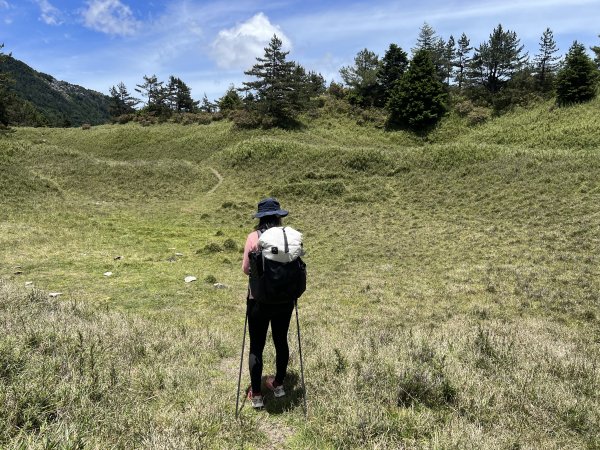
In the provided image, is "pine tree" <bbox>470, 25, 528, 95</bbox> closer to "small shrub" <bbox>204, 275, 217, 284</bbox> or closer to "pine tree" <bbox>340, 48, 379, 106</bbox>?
"pine tree" <bbox>340, 48, 379, 106</bbox>

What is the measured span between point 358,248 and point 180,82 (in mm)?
62350

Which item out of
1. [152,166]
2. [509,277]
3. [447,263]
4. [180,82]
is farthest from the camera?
[180,82]

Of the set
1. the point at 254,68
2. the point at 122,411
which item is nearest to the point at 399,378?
the point at 122,411

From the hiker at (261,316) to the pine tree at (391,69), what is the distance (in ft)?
172

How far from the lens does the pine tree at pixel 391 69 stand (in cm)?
5278

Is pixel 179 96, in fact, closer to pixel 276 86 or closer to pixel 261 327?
pixel 276 86

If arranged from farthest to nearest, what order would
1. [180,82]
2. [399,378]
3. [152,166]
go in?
[180,82] → [152,166] → [399,378]

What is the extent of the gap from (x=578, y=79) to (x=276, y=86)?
3258 cm

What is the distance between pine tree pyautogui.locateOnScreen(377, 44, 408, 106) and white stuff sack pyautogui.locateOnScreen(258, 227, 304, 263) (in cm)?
5284

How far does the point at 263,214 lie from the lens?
179 inches

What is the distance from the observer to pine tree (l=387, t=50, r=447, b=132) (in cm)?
4553

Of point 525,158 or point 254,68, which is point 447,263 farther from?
point 254,68

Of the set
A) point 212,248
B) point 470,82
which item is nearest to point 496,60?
point 470,82

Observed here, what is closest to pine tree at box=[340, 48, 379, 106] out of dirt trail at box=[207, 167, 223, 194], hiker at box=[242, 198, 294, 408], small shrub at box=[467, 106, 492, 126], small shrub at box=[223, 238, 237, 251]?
small shrub at box=[467, 106, 492, 126]
